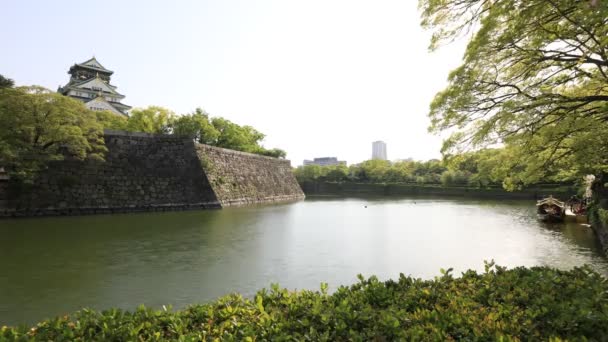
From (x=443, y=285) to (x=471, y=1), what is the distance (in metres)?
5.19

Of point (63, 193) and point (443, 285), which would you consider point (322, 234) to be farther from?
point (63, 193)

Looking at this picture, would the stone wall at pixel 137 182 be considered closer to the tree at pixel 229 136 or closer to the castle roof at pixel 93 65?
A: the tree at pixel 229 136

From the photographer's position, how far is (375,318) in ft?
9.17

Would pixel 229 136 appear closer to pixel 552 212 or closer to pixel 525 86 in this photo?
pixel 552 212

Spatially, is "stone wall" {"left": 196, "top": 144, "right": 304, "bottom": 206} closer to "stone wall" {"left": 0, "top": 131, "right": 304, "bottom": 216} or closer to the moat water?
"stone wall" {"left": 0, "top": 131, "right": 304, "bottom": 216}

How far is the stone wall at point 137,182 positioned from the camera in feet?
56.2

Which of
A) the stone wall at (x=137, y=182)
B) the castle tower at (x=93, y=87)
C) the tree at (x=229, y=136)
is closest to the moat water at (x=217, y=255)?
the stone wall at (x=137, y=182)

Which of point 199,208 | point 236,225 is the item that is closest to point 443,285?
point 236,225

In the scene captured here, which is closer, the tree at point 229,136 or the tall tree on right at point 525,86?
the tall tree on right at point 525,86

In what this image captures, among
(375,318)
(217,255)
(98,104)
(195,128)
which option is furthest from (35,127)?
(98,104)

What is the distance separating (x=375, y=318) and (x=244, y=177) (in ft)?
86.5

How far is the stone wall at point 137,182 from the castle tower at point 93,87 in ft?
67.7

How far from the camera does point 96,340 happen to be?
2473mm

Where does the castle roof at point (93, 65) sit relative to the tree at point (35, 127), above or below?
above
